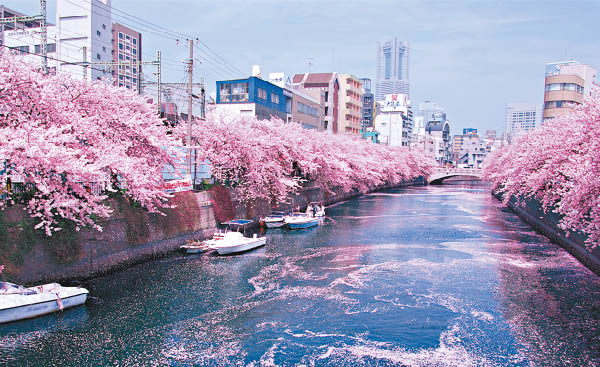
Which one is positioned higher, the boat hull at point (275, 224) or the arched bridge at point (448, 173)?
the arched bridge at point (448, 173)

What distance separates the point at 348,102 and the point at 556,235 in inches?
3025

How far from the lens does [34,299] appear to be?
1786cm

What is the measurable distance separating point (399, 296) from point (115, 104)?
20313 millimetres

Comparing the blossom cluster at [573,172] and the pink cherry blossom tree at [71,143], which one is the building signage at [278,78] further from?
the pink cherry blossom tree at [71,143]

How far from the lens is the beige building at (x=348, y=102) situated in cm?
10674

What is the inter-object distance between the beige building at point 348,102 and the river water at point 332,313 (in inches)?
3005

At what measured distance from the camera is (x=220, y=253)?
30.4 m

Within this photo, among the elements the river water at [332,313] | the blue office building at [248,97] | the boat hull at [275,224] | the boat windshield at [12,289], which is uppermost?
the blue office building at [248,97]

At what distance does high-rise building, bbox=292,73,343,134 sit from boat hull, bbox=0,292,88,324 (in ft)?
249

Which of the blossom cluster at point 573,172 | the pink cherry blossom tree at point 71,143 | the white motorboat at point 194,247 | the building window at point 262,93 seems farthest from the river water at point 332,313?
the building window at point 262,93

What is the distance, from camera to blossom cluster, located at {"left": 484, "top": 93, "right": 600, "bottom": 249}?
70.4ft

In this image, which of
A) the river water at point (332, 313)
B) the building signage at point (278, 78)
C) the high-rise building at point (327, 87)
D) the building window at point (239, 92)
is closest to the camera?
the river water at point (332, 313)

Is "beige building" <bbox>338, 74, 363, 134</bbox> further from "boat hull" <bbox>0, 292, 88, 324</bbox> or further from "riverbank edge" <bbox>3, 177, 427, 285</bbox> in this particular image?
"boat hull" <bbox>0, 292, 88, 324</bbox>

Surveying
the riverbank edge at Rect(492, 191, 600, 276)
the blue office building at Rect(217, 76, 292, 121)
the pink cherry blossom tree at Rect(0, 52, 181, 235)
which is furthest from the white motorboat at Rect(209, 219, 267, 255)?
the blue office building at Rect(217, 76, 292, 121)
